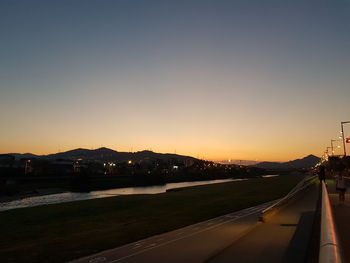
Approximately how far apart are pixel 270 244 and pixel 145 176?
444ft

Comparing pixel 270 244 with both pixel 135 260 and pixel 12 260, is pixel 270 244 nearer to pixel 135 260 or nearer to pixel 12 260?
pixel 135 260

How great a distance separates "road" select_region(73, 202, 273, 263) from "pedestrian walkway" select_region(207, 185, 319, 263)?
0.52 metres

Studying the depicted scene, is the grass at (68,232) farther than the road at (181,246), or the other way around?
the grass at (68,232)

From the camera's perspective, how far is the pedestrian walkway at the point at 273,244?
1098 cm

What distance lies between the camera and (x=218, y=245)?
12969 millimetres

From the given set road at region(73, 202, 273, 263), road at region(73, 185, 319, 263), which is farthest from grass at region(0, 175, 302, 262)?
road at region(73, 185, 319, 263)

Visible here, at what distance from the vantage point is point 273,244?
12.8 metres

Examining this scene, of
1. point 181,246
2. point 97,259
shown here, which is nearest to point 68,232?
point 97,259

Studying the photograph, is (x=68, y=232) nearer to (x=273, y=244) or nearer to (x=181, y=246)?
Result: (x=181, y=246)

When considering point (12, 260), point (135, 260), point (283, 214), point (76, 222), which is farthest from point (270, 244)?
point (76, 222)

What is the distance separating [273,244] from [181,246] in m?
3.70

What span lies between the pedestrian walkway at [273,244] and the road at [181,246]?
52 cm

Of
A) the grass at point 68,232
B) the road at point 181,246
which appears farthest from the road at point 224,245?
the grass at point 68,232

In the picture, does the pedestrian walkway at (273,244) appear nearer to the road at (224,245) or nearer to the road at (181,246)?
the road at (224,245)
